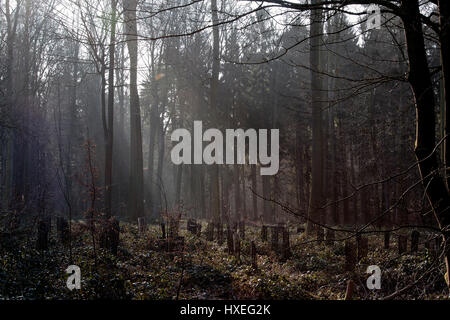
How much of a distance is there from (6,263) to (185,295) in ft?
13.0

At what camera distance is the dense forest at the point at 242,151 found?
5324mm

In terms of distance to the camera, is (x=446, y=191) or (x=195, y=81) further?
(x=195, y=81)

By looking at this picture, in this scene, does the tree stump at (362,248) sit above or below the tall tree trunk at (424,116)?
below

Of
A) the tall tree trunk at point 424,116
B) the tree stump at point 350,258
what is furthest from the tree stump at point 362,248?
the tall tree trunk at point 424,116

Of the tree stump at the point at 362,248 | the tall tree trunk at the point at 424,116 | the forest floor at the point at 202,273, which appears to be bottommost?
the forest floor at the point at 202,273

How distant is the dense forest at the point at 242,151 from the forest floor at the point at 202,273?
51mm

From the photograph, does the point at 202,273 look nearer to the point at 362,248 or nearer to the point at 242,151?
the point at 362,248

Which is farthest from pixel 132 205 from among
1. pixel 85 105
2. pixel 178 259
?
pixel 85 105

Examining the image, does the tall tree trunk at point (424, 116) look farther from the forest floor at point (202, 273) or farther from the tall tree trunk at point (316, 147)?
the tall tree trunk at point (316, 147)

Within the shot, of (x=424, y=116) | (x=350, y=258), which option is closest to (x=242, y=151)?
(x=350, y=258)

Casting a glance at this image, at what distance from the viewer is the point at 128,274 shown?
8.62m

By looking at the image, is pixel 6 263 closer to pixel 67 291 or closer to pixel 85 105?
pixel 67 291

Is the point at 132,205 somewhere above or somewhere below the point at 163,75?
below

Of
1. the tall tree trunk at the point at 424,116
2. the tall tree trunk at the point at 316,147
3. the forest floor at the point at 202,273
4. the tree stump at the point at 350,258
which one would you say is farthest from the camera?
the tall tree trunk at the point at 316,147
